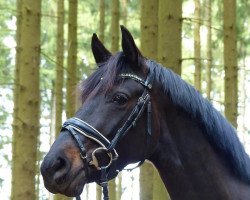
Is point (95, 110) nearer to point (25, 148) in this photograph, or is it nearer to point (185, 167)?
point (185, 167)

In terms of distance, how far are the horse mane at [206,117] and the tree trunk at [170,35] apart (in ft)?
11.5

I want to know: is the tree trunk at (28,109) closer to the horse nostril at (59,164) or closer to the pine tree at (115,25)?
the horse nostril at (59,164)

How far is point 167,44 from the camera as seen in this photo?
24.0 feet

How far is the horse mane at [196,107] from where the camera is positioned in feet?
12.3

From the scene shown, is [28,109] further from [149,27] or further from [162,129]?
[162,129]

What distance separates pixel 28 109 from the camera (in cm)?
741

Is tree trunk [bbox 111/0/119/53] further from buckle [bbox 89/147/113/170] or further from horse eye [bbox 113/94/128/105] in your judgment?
buckle [bbox 89/147/113/170]

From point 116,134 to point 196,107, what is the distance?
1.93ft

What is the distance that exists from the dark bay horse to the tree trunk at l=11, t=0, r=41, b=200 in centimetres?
370

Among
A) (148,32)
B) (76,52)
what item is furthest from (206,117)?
(76,52)

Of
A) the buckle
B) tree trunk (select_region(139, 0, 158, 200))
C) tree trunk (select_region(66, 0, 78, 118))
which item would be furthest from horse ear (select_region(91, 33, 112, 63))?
tree trunk (select_region(66, 0, 78, 118))

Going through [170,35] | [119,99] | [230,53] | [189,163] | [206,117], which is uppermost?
[230,53]

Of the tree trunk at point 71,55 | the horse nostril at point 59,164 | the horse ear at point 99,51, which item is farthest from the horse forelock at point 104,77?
the tree trunk at point 71,55

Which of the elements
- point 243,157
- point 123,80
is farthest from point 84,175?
point 243,157
